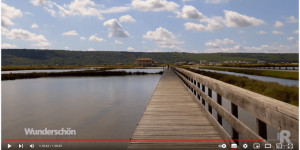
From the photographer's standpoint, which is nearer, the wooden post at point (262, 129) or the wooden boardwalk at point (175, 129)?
the wooden post at point (262, 129)

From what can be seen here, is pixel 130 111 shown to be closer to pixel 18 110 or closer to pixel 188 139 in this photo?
pixel 18 110

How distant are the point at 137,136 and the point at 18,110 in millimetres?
11425

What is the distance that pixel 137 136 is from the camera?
4.65m

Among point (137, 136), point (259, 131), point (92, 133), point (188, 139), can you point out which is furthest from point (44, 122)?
point (259, 131)
